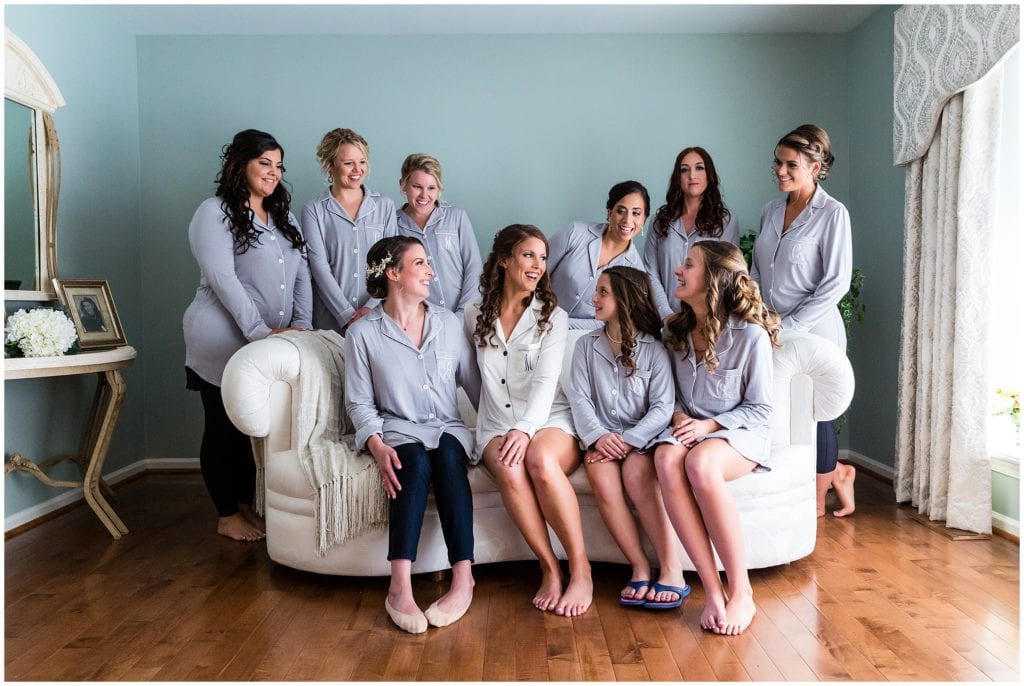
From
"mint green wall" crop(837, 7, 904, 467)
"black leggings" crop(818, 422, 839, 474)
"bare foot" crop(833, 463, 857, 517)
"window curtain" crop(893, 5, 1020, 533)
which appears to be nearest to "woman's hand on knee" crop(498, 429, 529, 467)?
"black leggings" crop(818, 422, 839, 474)

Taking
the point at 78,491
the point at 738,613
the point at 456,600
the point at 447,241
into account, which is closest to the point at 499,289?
the point at 447,241

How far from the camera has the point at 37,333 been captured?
3018 millimetres

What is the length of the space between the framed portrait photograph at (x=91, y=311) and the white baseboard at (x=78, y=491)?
698mm

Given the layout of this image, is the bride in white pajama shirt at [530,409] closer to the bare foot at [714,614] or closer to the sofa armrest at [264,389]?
the bare foot at [714,614]

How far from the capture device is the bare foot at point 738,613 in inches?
88.0

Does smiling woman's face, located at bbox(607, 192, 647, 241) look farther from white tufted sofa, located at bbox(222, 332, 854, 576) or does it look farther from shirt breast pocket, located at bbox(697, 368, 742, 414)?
shirt breast pocket, located at bbox(697, 368, 742, 414)

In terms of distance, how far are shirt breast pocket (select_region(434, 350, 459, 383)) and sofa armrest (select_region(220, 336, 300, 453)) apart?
479 mm

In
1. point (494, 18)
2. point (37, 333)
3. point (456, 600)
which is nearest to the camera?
point (456, 600)

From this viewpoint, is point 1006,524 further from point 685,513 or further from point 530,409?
point 530,409

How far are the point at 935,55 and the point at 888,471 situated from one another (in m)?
1.96

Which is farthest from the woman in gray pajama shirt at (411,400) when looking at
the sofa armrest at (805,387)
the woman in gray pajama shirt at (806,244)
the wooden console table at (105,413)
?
the woman in gray pajama shirt at (806,244)

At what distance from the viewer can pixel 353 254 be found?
347cm

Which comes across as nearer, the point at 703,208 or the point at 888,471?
the point at 703,208

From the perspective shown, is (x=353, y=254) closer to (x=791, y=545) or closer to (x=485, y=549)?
(x=485, y=549)
